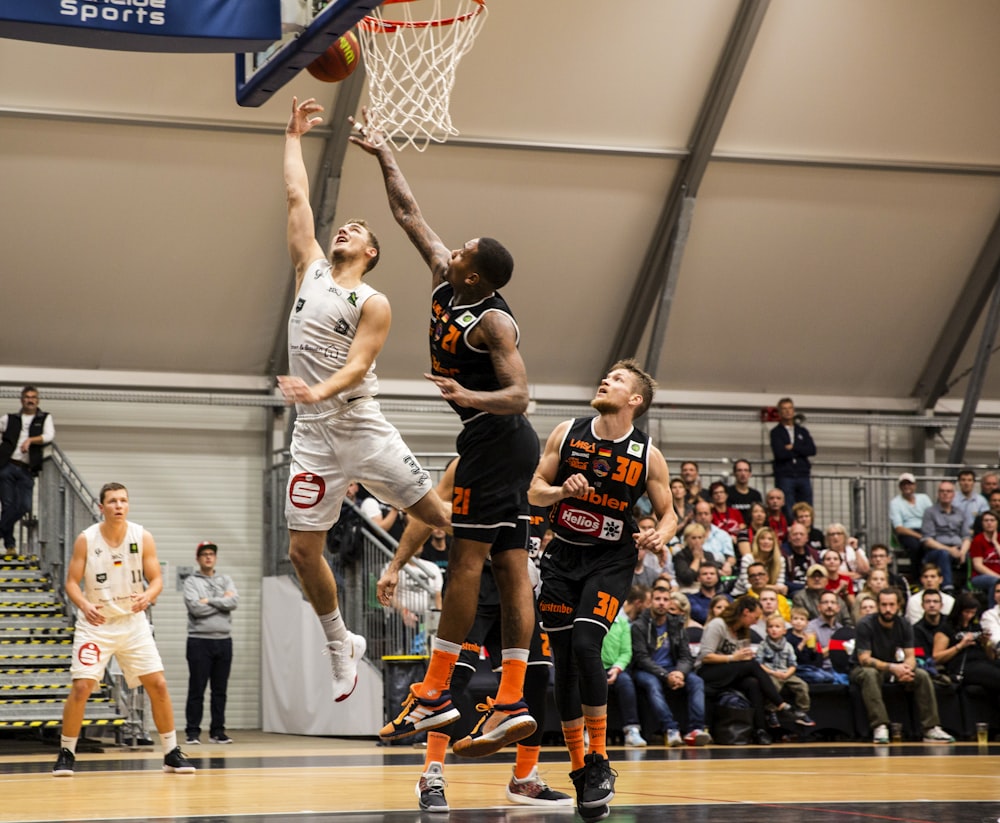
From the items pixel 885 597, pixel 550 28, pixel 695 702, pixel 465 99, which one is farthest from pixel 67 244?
pixel 885 597

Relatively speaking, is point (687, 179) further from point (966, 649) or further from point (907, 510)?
point (966, 649)

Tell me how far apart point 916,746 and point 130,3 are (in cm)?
979

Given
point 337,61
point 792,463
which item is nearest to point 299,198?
point 337,61

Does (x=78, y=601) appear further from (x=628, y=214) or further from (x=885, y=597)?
(x=628, y=214)

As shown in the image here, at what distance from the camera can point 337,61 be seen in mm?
7578

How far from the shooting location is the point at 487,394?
6.17 meters

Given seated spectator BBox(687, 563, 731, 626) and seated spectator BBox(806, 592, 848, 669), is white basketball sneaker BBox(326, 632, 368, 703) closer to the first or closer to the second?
seated spectator BBox(687, 563, 731, 626)

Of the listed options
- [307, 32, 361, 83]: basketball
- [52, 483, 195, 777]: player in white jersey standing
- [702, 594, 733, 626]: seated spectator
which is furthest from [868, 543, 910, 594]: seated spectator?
[307, 32, 361, 83]: basketball

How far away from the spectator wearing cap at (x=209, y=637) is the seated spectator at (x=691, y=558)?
4971mm

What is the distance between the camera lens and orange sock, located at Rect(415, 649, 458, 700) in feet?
20.8

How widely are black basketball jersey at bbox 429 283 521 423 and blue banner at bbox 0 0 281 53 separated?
1.84 meters

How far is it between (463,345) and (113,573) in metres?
4.80

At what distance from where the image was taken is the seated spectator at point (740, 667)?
13383 mm

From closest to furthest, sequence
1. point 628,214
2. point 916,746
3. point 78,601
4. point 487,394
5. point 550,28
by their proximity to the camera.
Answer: point 487,394
point 78,601
point 916,746
point 550,28
point 628,214
